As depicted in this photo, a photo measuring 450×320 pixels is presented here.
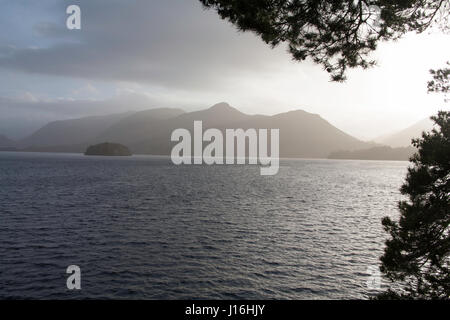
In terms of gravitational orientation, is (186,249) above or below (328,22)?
below

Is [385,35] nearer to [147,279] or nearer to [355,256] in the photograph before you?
[147,279]

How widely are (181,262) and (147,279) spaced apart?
4455 mm

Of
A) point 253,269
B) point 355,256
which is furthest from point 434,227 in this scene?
point 355,256

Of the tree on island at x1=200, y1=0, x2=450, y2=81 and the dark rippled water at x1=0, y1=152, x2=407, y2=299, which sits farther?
the dark rippled water at x1=0, y1=152, x2=407, y2=299

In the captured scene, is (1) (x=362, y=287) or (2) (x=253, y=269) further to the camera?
(2) (x=253, y=269)

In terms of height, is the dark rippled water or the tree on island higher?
the tree on island

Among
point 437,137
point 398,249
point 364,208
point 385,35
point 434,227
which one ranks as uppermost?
point 385,35

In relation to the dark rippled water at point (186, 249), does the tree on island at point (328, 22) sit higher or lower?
higher

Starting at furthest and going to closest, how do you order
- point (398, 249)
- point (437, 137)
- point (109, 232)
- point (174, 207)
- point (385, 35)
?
point (174, 207) < point (109, 232) < point (398, 249) < point (437, 137) < point (385, 35)

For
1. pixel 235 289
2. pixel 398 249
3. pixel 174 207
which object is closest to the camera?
pixel 398 249

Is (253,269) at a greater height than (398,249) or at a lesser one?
lesser

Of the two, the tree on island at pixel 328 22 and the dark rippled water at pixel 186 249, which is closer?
the tree on island at pixel 328 22

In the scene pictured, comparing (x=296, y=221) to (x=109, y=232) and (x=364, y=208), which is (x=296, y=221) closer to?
(x=364, y=208)

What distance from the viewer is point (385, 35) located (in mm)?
12203
